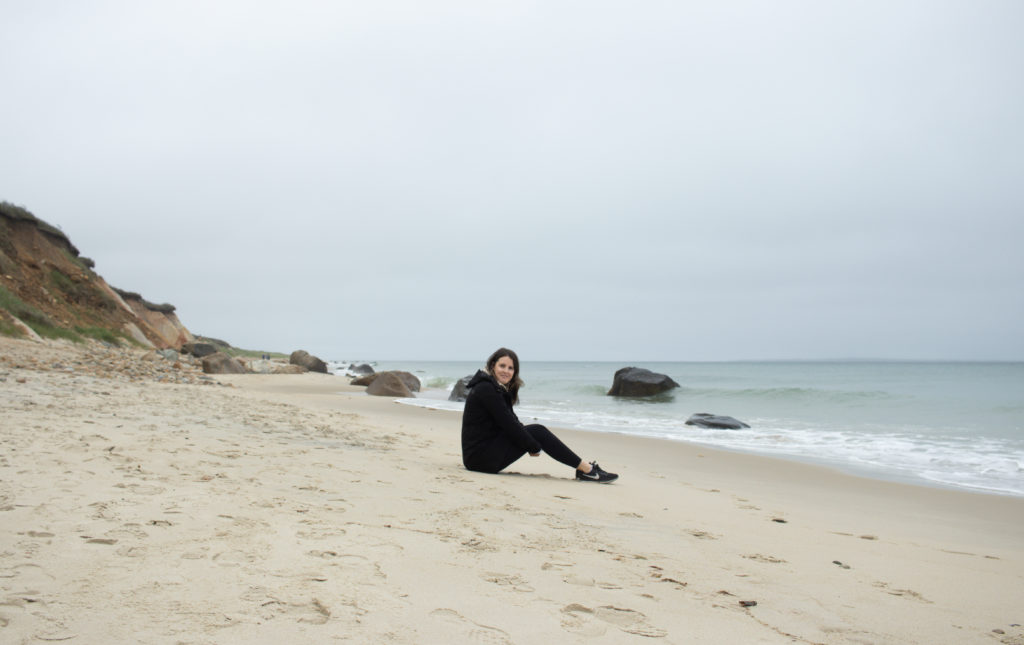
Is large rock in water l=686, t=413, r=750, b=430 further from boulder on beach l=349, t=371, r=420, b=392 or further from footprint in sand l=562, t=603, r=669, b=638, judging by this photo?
boulder on beach l=349, t=371, r=420, b=392

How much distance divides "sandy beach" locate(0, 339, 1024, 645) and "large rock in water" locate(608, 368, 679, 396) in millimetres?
17842

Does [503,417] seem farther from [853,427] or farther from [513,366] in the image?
[853,427]

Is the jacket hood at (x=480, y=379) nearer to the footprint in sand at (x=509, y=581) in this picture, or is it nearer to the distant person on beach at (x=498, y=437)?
the distant person on beach at (x=498, y=437)

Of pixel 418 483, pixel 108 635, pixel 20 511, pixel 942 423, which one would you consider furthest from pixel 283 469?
pixel 942 423

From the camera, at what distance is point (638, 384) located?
79.1 feet

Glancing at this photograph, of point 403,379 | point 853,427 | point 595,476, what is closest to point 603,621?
point 595,476

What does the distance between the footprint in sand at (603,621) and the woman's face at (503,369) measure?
359 centimetres

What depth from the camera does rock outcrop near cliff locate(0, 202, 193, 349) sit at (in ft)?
62.7

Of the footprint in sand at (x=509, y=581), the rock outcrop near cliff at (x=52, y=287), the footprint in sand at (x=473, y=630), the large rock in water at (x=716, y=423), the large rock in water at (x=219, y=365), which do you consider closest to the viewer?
the footprint in sand at (x=473, y=630)

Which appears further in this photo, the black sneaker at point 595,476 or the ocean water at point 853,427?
the ocean water at point 853,427

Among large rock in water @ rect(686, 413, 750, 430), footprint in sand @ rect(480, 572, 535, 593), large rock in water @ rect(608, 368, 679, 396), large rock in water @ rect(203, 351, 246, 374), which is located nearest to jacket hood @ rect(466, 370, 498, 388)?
footprint in sand @ rect(480, 572, 535, 593)

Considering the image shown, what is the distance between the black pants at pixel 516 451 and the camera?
573 centimetres

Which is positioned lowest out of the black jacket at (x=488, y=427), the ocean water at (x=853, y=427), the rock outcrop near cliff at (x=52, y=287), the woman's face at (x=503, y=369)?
the ocean water at (x=853, y=427)

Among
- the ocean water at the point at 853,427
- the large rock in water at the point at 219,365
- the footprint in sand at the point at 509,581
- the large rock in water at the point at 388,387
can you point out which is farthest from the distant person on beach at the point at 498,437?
the large rock in water at the point at 219,365
